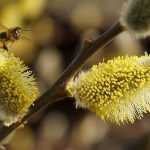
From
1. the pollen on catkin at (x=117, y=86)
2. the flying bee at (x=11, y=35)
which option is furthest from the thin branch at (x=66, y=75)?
the flying bee at (x=11, y=35)

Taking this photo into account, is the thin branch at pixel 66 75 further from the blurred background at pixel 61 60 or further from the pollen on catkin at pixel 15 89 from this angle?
the blurred background at pixel 61 60

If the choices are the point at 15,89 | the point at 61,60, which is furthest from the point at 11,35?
the point at 61,60

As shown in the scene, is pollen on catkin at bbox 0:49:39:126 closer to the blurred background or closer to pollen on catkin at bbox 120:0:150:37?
pollen on catkin at bbox 120:0:150:37

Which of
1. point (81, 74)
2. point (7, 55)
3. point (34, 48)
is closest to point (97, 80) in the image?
point (81, 74)

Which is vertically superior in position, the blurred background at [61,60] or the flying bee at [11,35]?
the flying bee at [11,35]

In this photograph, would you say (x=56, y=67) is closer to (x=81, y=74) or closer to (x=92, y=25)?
(x=92, y=25)

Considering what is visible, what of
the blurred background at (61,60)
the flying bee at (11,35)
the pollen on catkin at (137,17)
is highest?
the pollen on catkin at (137,17)
